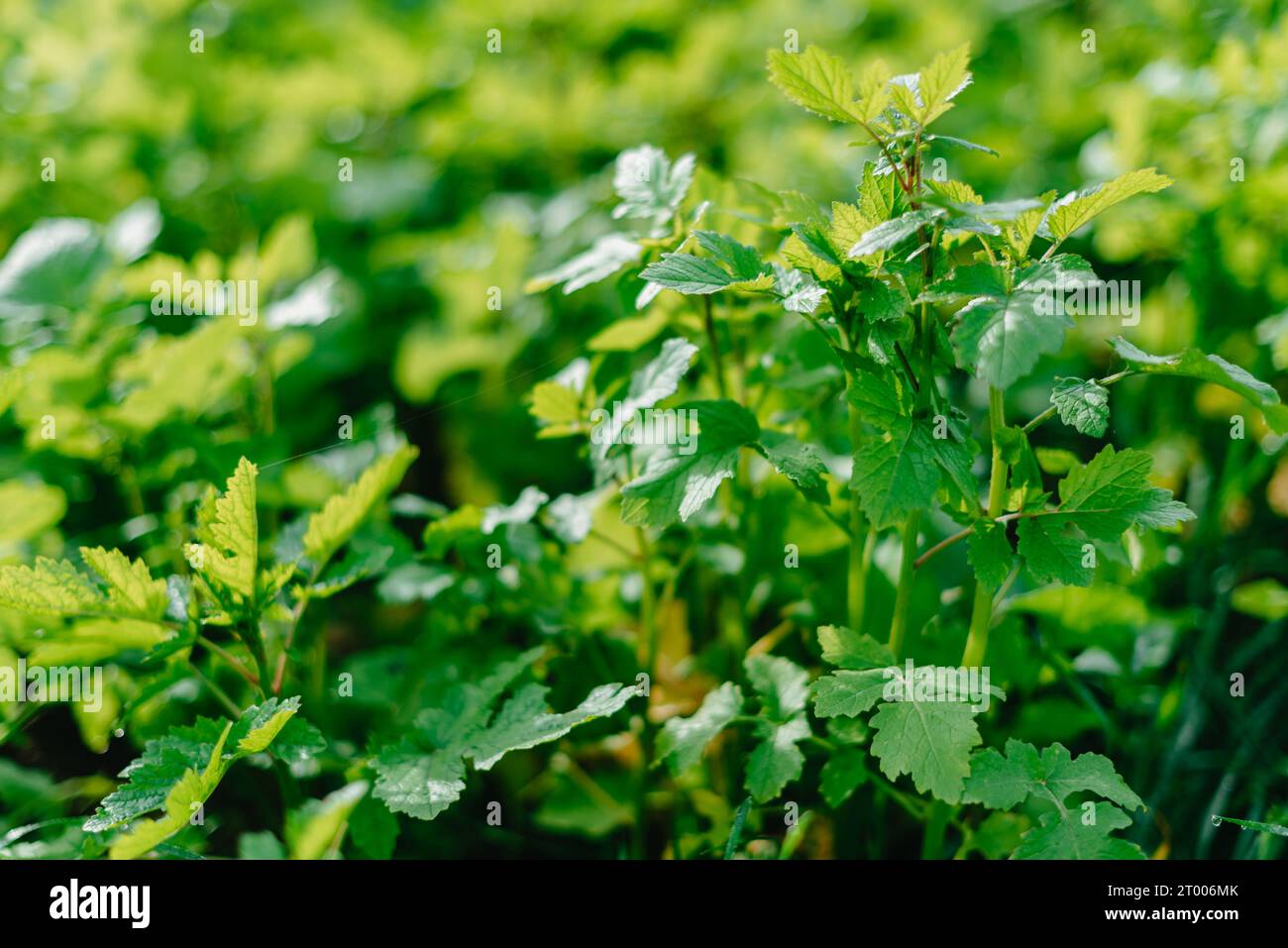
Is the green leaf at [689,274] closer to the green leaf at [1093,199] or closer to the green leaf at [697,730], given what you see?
the green leaf at [1093,199]

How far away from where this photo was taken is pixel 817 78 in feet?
3.79

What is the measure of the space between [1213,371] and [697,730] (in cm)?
73

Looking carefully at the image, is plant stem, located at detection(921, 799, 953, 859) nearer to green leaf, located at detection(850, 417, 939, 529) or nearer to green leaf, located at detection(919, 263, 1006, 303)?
green leaf, located at detection(850, 417, 939, 529)

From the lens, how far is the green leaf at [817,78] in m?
1.15

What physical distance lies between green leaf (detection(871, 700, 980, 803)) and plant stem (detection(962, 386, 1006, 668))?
5.6 inches

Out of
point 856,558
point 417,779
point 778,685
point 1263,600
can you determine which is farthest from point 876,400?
point 1263,600

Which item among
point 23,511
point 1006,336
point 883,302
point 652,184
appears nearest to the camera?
point 1006,336

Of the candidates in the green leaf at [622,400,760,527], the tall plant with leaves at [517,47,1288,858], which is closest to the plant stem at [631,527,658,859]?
the tall plant with leaves at [517,47,1288,858]

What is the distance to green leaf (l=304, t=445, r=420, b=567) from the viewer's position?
135cm

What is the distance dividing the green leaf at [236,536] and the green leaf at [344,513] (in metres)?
0.12

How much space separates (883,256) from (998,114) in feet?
5.91

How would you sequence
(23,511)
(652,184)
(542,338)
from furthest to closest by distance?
(542,338) < (23,511) < (652,184)

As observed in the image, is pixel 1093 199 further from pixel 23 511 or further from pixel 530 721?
pixel 23 511

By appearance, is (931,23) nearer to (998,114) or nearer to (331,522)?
(998,114)
